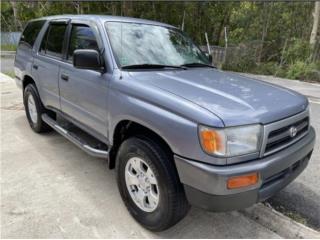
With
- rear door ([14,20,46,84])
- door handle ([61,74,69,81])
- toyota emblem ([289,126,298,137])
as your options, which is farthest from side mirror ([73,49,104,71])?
rear door ([14,20,46,84])

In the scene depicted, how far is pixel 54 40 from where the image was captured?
4.43 m

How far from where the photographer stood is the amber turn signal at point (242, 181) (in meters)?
2.23

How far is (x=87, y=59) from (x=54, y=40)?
1.66 meters

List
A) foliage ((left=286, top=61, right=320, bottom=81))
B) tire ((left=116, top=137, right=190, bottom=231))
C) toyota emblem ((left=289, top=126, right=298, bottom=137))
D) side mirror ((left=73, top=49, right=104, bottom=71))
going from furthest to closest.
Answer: foliage ((left=286, top=61, right=320, bottom=81)) < side mirror ((left=73, top=49, right=104, bottom=71)) < toyota emblem ((left=289, top=126, right=298, bottom=137)) < tire ((left=116, top=137, right=190, bottom=231))

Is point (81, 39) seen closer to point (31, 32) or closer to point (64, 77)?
point (64, 77)

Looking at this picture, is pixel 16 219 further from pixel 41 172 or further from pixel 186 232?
pixel 186 232

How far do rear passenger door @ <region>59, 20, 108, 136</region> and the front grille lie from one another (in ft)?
5.25

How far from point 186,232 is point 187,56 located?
203cm

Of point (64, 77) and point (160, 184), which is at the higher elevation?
point (64, 77)

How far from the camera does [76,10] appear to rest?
70.8 feet

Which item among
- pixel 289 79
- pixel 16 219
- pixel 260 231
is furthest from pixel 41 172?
pixel 289 79

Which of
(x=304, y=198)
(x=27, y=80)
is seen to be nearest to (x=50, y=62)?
(x=27, y=80)

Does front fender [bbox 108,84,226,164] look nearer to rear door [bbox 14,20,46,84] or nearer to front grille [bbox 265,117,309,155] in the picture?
→ front grille [bbox 265,117,309,155]

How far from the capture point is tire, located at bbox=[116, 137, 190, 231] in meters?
2.51
